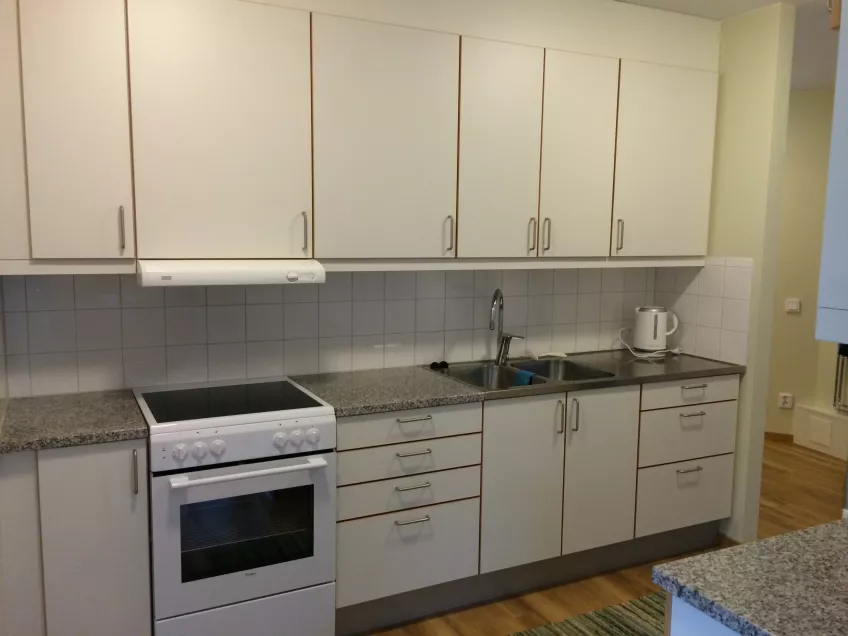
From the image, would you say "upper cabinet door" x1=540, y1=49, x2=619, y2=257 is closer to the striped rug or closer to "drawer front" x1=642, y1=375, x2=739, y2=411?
"drawer front" x1=642, y1=375, x2=739, y2=411

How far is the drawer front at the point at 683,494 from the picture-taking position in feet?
10.3

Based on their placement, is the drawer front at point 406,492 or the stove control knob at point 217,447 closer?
the stove control knob at point 217,447

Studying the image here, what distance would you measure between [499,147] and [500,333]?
2.83 feet

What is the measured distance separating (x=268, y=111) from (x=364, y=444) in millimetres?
1214

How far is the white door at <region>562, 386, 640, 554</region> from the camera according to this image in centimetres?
291

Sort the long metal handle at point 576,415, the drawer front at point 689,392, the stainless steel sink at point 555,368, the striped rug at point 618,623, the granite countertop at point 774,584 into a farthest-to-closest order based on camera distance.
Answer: the stainless steel sink at point 555,368 < the drawer front at point 689,392 < the long metal handle at point 576,415 < the striped rug at point 618,623 < the granite countertop at point 774,584

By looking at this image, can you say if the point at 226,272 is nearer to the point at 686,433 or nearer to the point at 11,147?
the point at 11,147

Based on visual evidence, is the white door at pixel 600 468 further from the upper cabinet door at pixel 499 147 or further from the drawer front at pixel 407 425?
the upper cabinet door at pixel 499 147

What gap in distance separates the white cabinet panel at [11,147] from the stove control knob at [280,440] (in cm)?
96

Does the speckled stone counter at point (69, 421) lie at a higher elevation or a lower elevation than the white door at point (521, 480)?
higher

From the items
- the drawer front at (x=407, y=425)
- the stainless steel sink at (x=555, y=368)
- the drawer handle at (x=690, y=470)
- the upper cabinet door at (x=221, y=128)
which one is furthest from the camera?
the stainless steel sink at (x=555, y=368)

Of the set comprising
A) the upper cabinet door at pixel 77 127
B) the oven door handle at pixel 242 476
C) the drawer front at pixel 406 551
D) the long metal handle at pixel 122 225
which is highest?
the upper cabinet door at pixel 77 127

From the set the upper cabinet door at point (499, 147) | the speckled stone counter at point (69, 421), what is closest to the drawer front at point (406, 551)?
the speckled stone counter at point (69, 421)

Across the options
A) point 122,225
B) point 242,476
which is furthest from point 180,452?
point 122,225
